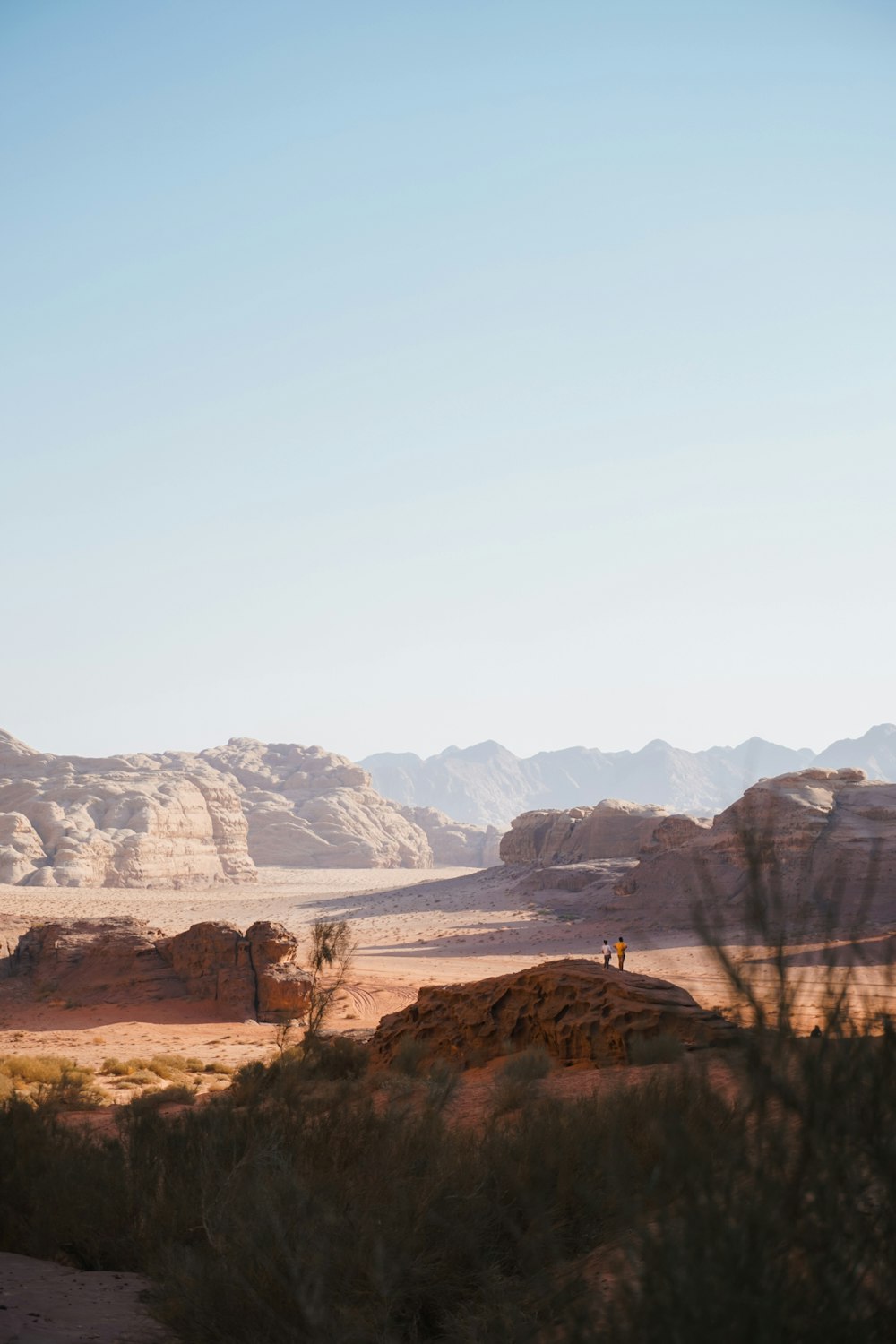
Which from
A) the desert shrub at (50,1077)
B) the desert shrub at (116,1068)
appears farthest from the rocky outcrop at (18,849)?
the desert shrub at (50,1077)

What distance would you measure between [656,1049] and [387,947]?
109 feet

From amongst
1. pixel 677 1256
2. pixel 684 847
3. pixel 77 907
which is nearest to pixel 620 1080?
pixel 677 1256

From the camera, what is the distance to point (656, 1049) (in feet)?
31.2

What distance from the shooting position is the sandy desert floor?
9883 millimetres

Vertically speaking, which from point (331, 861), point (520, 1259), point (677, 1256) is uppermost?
point (677, 1256)

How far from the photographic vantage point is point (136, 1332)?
404cm

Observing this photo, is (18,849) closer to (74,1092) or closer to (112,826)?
(112,826)

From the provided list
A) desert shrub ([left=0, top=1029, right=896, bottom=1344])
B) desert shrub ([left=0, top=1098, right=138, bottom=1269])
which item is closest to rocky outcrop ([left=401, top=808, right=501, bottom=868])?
desert shrub ([left=0, top=1098, right=138, bottom=1269])

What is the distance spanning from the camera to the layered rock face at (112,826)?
70.0 metres

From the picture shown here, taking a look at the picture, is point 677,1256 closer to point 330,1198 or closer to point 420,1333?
point 420,1333

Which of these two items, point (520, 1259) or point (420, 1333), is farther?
point (420, 1333)

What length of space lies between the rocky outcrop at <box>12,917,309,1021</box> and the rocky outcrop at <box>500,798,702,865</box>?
3273cm

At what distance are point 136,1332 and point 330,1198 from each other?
3.47 ft

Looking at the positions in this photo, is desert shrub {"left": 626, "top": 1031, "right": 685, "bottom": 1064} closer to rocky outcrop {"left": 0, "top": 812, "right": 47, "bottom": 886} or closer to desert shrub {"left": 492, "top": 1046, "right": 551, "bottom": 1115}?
desert shrub {"left": 492, "top": 1046, "right": 551, "bottom": 1115}
